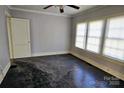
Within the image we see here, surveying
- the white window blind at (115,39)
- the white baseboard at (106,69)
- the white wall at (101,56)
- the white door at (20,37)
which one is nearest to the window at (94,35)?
the white wall at (101,56)

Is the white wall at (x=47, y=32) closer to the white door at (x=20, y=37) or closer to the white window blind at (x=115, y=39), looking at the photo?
the white door at (x=20, y=37)

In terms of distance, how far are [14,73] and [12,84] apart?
2.27ft

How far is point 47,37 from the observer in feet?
17.1

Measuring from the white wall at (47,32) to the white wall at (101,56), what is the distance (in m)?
0.98

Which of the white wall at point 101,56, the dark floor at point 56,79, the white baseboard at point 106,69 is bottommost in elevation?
the dark floor at point 56,79

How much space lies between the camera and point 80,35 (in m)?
5.03

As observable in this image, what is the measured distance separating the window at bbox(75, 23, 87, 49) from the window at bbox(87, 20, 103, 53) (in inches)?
15.9

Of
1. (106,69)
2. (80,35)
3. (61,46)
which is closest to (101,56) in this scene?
(106,69)

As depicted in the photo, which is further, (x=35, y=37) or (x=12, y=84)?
(x=35, y=37)

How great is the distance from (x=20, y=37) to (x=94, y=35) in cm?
360

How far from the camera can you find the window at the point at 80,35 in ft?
15.6

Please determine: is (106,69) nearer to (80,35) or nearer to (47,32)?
(80,35)
